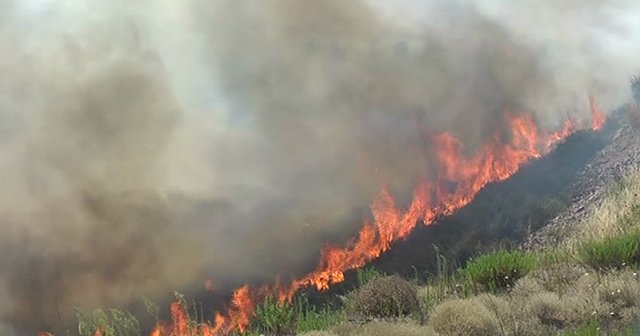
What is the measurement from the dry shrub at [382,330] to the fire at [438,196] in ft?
52.6

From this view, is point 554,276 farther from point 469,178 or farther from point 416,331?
point 469,178

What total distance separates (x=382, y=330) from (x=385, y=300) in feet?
5.34

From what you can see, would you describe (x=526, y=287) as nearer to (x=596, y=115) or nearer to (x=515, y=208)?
(x=515, y=208)

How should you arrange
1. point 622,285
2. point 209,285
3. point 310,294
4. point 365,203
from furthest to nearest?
1. point 365,203
2. point 209,285
3. point 310,294
4. point 622,285

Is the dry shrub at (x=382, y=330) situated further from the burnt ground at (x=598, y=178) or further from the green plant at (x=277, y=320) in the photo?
the burnt ground at (x=598, y=178)

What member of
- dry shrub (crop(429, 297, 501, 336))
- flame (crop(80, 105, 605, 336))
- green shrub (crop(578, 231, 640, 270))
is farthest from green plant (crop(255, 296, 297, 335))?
flame (crop(80, 105, 605, 336))

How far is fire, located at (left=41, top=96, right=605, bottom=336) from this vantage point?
26281 mm

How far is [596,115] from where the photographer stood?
32438 millimetres

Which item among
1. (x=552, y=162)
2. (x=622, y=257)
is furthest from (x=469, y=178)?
(x=622, y=257)

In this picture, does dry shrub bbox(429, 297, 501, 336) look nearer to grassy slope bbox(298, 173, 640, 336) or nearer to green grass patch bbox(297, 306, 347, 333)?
grassy slope bbox(298, 173, 640, 336)

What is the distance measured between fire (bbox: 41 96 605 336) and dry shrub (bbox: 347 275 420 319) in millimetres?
14801

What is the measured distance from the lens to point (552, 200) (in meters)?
24.6

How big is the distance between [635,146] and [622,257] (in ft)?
52.2

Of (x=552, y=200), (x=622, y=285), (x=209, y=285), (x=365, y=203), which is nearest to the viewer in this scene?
(x=622, y=285)
